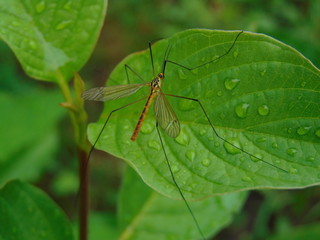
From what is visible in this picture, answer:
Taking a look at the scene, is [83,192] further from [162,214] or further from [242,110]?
[162,214]

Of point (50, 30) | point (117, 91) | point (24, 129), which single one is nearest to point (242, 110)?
point (117, 91)

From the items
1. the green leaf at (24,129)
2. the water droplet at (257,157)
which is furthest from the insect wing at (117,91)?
the green leaf at (24,129)

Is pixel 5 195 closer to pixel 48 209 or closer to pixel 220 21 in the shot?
pixel 48 209

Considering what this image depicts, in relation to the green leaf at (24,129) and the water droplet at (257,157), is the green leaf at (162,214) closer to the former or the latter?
the water droplet at (257,157)

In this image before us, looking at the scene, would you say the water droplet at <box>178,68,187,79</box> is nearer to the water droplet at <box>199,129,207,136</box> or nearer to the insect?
the insect

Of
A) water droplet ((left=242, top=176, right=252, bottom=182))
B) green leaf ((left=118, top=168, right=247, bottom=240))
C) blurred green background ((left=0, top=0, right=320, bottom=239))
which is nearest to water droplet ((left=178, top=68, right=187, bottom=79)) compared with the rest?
water droplet ((left=242, top=176, right=252, bottom=182))

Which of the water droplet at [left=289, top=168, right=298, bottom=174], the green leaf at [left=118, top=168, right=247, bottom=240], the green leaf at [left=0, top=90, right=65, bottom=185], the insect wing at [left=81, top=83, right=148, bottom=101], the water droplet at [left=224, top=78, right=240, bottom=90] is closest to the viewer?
the water droplet at [left=289, top=168, right=298, bottom=174]
